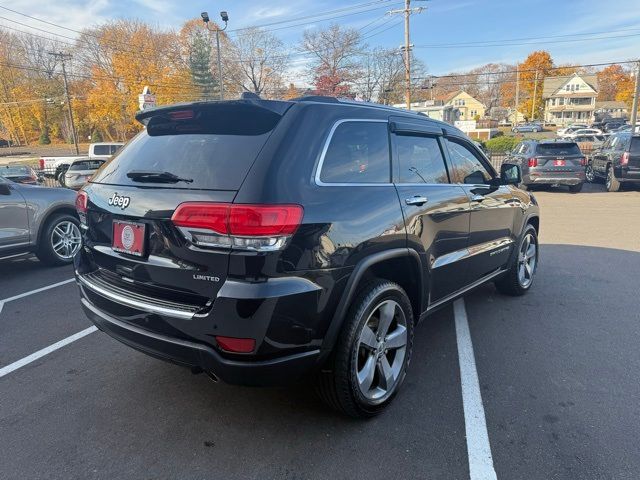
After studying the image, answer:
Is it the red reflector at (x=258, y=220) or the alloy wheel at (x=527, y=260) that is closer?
the red reflector at (x=258, y=220)

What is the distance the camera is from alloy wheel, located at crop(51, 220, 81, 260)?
6.56 m

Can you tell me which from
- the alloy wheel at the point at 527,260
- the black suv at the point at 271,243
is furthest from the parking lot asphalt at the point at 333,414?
the alloy wheel at the point at 527,260

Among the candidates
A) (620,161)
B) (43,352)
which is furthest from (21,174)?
(620,161)

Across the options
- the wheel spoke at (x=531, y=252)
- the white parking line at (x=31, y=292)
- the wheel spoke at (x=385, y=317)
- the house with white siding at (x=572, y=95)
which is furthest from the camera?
the house with white siding at (x=572, y=95)

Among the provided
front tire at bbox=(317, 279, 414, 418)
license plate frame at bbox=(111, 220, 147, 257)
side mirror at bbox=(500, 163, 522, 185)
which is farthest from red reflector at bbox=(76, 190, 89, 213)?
side mirror at bbox=(500, 163, 522, 185)

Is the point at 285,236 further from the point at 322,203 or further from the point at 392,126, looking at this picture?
the point at 392,126

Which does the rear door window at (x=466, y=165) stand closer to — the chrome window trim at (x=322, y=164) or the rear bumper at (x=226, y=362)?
the chrome window trim at (x=322, y=164)

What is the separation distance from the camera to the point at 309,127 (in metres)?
2.48

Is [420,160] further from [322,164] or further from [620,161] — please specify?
[620,161]

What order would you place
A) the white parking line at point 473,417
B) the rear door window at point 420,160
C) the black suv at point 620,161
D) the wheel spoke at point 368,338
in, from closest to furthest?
the white parking line at point 473,417 → the wheel spoke at point 368,338 → the rear door window at point 420,160 → the black suv at point 620,161

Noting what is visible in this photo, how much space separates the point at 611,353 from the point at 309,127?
10.1ft

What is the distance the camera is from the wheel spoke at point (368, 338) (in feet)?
8.79

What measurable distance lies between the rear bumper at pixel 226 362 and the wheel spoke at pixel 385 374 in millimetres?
649

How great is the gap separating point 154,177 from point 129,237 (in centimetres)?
36
